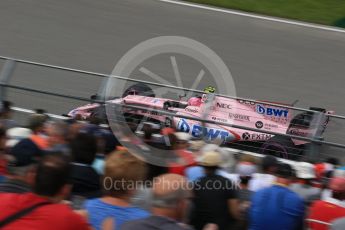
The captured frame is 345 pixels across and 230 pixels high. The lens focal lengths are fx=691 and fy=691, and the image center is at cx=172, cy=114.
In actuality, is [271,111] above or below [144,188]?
above

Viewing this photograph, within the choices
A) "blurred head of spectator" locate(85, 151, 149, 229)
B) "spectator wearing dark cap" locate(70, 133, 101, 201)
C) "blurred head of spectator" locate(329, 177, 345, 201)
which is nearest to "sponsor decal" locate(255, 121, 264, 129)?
"blurred head of spectator" locate(329, 177, 345, 201)

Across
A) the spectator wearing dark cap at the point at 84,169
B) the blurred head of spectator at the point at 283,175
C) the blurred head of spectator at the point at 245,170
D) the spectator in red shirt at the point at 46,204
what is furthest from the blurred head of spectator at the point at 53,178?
the blurred head of spectator at the point at 245,170

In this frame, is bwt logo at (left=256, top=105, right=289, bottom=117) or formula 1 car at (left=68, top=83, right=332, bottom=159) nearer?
formula 1 car at (left=68, top=83, right=332, bottom=159)

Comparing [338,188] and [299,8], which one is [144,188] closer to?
[338,188]

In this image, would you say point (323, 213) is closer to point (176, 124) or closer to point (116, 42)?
point (176, 124)

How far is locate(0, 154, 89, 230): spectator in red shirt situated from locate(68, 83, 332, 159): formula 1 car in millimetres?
4366

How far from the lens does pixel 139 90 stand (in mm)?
9852

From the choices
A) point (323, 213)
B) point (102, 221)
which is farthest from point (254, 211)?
point (102, 221)

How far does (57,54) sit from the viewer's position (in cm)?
1475

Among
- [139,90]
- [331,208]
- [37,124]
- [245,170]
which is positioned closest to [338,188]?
[331,208]

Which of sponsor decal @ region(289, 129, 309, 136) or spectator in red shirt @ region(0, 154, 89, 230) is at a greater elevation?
sponsor decal @ region(289, 129, 309, 136)

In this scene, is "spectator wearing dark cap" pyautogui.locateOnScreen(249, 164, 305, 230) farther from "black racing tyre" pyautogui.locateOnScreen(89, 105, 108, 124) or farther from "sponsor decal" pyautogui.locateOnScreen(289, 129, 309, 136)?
"sponsor decal" pyautogui.locateOnScreen(289, 129, 309, 136)

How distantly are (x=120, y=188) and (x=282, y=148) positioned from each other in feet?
16.8

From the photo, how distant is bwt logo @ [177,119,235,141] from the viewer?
7988 mm
